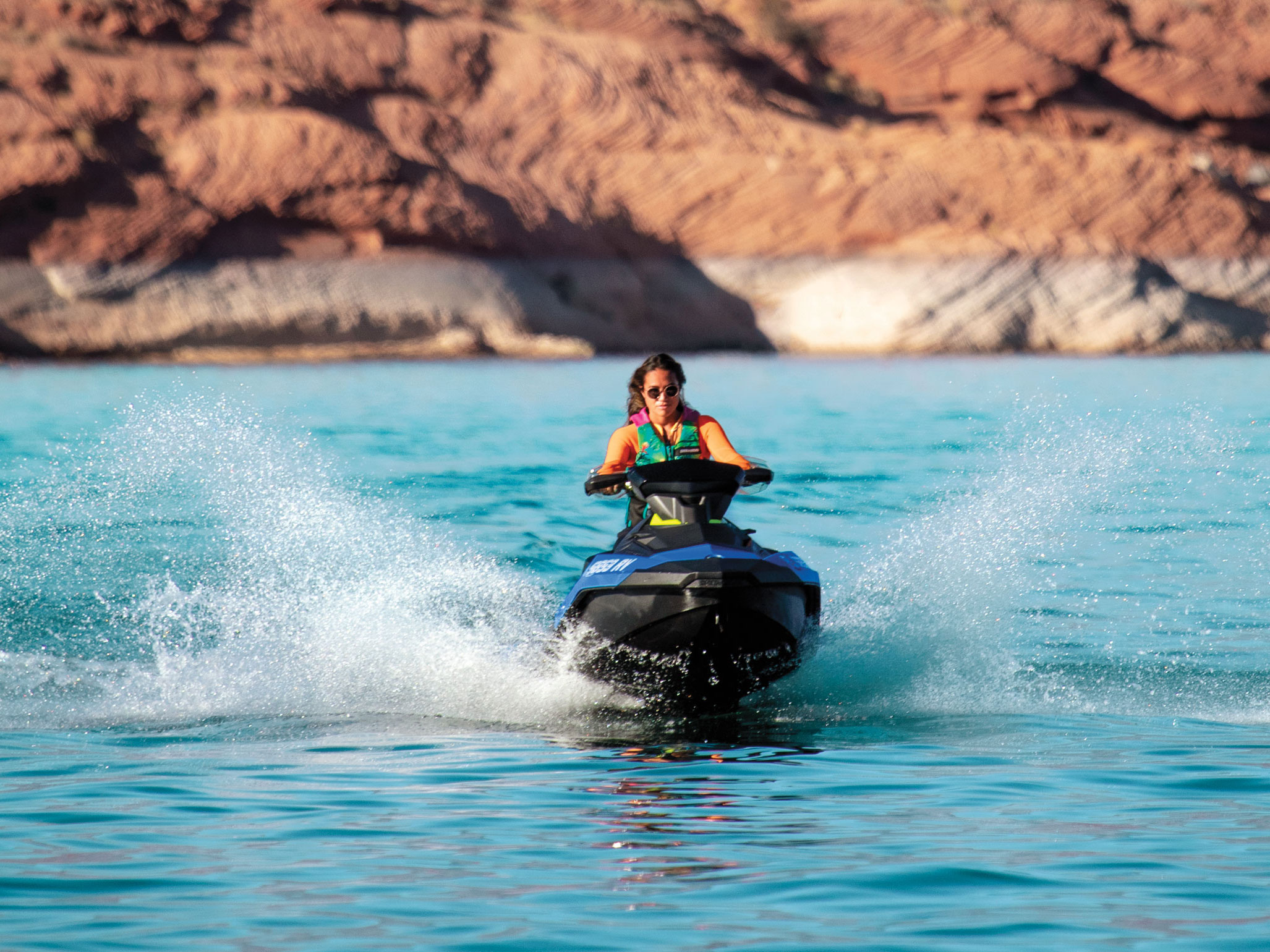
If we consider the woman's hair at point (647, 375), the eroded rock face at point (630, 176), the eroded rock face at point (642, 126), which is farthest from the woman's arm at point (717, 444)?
the eroded rock face at point (642, 126)

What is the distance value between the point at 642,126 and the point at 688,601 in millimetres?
37095

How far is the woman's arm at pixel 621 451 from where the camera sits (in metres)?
6.68

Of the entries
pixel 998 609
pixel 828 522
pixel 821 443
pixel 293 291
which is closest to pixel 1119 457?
pixel 821 443

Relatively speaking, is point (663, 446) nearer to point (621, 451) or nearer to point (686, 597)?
point (621, 451)

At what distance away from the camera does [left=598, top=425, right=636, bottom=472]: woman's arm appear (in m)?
6.68

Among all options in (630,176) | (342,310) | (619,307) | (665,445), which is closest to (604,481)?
(665,445)

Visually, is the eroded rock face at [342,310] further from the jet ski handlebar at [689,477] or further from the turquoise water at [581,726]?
the jet ski handlebar at [689,477]

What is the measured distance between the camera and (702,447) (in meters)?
6.77

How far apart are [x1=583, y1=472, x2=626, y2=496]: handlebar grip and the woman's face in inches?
16.1

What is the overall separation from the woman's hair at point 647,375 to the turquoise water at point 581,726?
1.18 meters

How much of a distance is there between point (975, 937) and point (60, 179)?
1328 inches

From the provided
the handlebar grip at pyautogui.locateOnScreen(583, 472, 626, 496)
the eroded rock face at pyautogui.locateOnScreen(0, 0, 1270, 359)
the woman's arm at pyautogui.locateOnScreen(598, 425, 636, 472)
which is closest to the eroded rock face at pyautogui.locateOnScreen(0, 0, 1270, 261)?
A: the eroded rock face at pyautogui.locateOnScreen(0, 0, 1270, 359)

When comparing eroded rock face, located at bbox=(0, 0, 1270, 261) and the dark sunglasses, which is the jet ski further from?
eroded rock face, located at bbox=(0, 0, 1270, 261)

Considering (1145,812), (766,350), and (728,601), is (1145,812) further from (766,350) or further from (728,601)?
(766,350)
